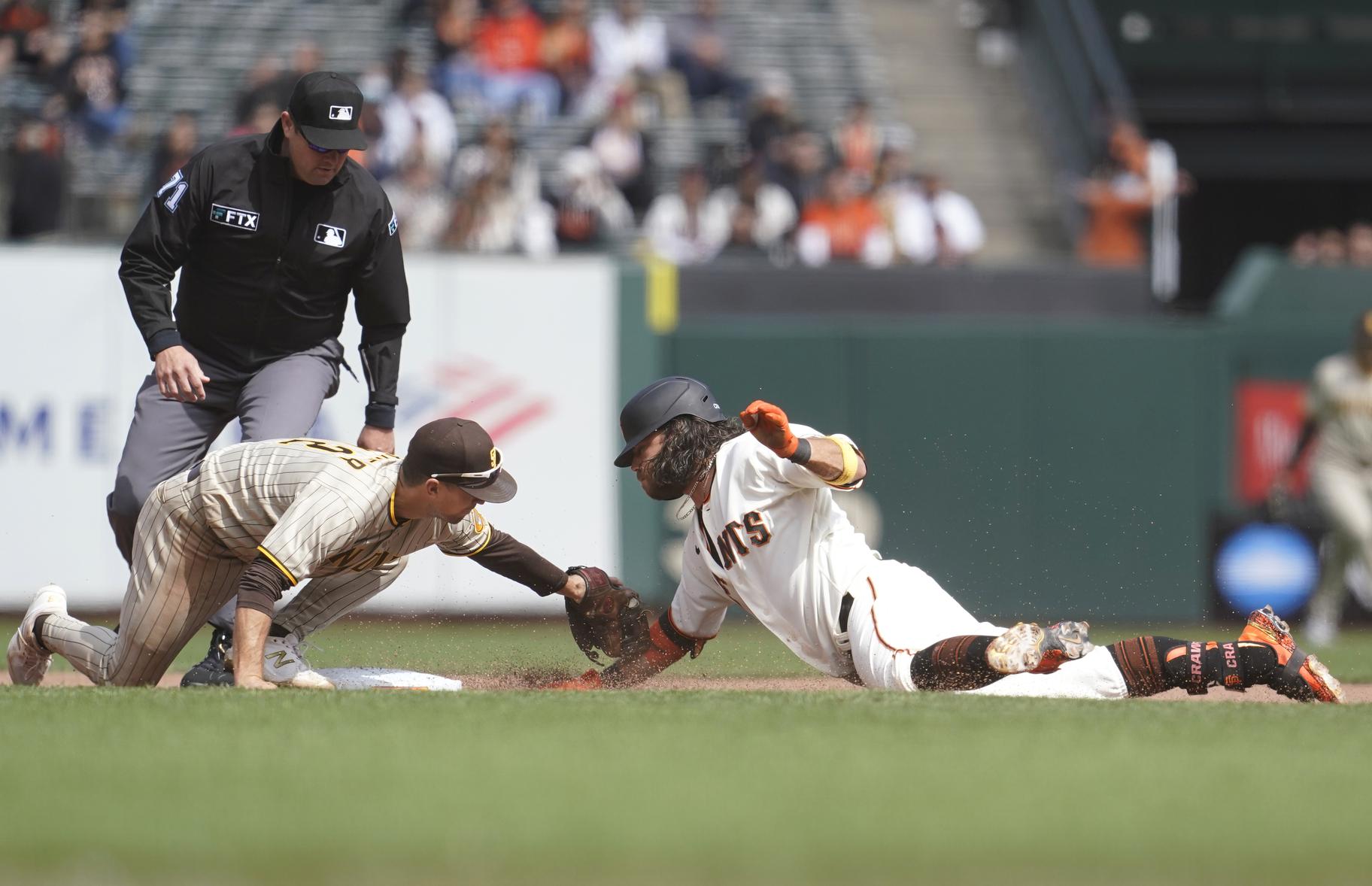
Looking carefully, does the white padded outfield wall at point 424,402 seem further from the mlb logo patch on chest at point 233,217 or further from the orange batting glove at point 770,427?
the orange batting glove at point 770,427

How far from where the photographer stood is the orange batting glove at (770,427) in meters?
5.43

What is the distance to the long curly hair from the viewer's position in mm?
5906

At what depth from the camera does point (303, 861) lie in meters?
3.41

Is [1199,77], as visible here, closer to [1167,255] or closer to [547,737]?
[1167,255]

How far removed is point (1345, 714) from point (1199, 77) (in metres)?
15.7

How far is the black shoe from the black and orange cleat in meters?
3.52

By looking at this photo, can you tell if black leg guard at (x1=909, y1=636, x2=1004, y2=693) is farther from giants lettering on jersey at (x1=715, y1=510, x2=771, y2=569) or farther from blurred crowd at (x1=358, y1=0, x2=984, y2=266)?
blurred crowd at (x1=358, y1=0, x2=984, y2=266)

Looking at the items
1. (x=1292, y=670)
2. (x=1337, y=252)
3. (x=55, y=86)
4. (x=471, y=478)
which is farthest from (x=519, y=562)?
(x=1337, y=252)

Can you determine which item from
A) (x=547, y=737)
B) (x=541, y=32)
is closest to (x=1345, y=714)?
(x=547, y=737)

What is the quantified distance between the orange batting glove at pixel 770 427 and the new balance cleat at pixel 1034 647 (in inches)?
35.0

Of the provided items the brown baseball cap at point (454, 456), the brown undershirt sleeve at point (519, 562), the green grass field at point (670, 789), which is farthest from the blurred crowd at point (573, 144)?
the green grass field at point (670, 789)

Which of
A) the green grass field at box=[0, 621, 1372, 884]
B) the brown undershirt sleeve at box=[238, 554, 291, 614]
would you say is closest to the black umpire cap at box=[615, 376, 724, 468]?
the green grass field at box=[0, 621, 1372, 884]

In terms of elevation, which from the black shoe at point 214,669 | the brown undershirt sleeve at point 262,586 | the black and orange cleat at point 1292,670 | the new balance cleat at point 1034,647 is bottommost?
the black shoe at point 214,669

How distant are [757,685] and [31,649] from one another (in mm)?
2730
